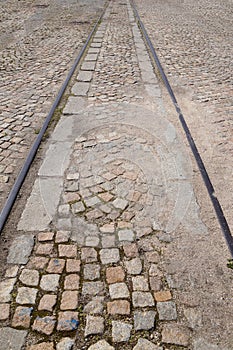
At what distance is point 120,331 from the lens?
2346 millimetres

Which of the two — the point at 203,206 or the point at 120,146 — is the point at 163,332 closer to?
the point at 203,206

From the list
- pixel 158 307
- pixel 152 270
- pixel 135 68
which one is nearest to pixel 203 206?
pixel 152 270

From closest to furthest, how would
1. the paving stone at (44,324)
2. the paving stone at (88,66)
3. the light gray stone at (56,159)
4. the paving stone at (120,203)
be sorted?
the paving stone at (44,324)
the paving stone at (120,203)
the light gray stone at (56,159)
the paving stone at (88,66)

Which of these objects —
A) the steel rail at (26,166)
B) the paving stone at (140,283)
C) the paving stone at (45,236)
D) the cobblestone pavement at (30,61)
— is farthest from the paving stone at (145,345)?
the cobblestone pavement at (30,61)

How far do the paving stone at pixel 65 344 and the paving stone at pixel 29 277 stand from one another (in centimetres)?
56

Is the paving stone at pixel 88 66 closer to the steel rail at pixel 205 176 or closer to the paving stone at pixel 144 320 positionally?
the steel rail at pixel 205 176

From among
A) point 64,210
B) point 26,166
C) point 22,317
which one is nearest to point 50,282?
point 22,317

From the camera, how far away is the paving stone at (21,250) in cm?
285

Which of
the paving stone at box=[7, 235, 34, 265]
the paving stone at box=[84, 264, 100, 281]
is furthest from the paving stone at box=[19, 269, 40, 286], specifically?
the paving stone at box=[84, 264, 100, 281]

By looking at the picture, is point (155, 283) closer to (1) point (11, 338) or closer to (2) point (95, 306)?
(2) point (95, 306)

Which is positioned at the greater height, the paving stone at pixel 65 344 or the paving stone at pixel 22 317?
the paving stone at pixel 22 317

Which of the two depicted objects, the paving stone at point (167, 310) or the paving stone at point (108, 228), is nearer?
the paving stone at point (167, 310)

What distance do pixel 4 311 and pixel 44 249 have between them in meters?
0.67

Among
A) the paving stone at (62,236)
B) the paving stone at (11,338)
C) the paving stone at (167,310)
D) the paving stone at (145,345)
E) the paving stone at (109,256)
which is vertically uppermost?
the paving stone at (62,236)
